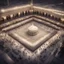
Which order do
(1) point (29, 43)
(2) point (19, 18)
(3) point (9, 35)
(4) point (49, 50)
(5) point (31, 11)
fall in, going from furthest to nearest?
(5) point (31, 11), (2) point (19, 18), (3) point (9, 35), (1) point (29, 43), (4) point (49, 50)

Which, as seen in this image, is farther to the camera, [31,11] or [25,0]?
[25,0]

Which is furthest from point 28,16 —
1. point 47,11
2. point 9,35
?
point 9,35

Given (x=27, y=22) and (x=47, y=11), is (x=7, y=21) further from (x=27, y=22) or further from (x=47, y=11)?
(x=47, y=11)

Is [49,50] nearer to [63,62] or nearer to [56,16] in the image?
[63,62]

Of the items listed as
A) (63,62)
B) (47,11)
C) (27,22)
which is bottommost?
(63,62)

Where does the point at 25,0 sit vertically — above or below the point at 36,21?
above

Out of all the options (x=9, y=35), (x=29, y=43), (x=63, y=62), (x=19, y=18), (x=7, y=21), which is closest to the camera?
(x=63, y=62)

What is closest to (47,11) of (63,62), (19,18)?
(19,18)
